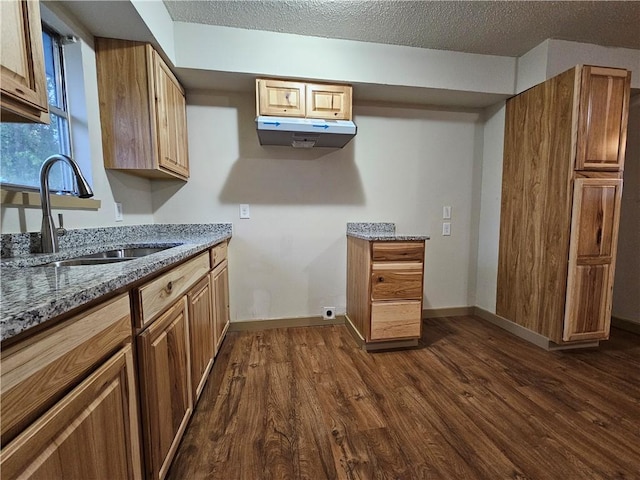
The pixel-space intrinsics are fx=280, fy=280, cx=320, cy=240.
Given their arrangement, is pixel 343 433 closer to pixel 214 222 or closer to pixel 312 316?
pixel 312 316

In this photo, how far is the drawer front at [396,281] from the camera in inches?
83.1

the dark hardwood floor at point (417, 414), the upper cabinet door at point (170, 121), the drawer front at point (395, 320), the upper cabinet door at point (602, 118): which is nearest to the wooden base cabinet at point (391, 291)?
the drawer front at point (395, 320)

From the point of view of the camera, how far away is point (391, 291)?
7.02 feet

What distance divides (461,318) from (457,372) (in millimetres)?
1120

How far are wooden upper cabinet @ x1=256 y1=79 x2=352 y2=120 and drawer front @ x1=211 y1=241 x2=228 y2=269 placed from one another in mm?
1046

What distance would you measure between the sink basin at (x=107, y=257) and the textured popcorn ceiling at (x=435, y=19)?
158 cm

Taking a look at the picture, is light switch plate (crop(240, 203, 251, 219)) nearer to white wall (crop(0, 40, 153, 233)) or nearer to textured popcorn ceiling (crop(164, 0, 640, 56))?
white wall (crop(0, 40, 153, 233))

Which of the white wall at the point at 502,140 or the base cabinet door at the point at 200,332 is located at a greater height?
the white wall at the point at 502,140

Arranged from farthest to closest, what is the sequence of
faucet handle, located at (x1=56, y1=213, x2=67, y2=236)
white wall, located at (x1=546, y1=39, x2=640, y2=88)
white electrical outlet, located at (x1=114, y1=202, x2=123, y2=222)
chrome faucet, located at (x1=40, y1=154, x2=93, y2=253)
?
white wall, located at (x1=546, y1=39, x2=640, y2=88), white electrical outlet, located at (x1=114, y1=202, x2=123, y2=222), faucet handle, located at (x1=56, y1=213, x2=67, y2=236), chrome faucet, located at (x1=40, y1=154, x2=93, y2=253)

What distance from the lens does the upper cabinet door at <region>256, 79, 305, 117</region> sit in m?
2.09

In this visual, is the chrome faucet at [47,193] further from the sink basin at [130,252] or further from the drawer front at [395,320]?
the drawer front at [395,320]

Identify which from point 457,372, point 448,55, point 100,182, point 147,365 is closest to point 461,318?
point 457,372

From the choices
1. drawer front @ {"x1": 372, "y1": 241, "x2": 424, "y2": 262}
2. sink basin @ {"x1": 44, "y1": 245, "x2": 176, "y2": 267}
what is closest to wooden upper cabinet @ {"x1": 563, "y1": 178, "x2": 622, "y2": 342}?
drawer front @ {"x1": 372, "y1": 241, "x2": 424, "y2": 262}

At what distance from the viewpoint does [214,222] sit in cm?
249
